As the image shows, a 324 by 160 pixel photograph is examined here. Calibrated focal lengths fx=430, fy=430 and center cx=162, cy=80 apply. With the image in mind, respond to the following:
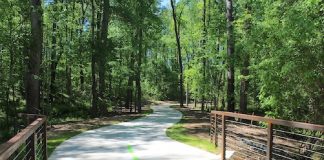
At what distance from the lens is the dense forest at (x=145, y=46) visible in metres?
12.1

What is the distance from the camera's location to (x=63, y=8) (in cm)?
2520

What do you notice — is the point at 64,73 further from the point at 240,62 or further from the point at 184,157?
the point at 184,157

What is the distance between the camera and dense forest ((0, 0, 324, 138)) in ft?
39.7

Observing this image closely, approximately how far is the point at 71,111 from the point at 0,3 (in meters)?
15.6

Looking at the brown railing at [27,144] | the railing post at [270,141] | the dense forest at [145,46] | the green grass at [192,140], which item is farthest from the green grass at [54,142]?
the railing post at [270,141]

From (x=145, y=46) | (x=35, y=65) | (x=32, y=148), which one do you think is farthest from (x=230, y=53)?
(x=145, y=46)

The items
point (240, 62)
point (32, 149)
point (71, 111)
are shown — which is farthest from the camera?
point (71, 111)

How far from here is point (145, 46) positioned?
40.6 meters

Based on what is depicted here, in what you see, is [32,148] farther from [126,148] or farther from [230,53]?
[230,53]

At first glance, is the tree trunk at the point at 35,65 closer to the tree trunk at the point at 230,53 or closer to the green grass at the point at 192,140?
the green grass at the point at 192,140

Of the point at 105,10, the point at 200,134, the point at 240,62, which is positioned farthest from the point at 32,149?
the point at 105,10

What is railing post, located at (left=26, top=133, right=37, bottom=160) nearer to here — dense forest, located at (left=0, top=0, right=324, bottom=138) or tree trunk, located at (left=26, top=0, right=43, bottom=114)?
dense forest, located at (left=0, top=0, right=324, bottom=138)

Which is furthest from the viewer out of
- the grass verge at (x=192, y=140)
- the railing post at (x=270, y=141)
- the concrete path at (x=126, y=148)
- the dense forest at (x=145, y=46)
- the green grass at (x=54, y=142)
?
the grass verge at (x=192, y=140)

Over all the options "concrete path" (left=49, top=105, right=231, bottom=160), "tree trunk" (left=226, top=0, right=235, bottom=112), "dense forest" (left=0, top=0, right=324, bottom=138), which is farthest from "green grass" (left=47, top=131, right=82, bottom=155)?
"tree trunk" (left=226, top=0, right=235, bottom=112)
